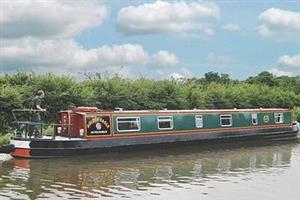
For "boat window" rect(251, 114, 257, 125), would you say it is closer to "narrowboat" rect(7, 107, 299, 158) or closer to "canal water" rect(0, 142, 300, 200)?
"narrowboat" rect(7, 107, 299, 158)

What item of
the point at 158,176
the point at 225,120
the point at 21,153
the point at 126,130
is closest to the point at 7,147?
the point at 21,153

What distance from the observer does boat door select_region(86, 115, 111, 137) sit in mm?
17531

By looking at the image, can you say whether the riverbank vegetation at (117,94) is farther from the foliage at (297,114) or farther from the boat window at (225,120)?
the boat window at (225,120)

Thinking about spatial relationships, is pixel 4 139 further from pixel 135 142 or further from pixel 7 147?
pixel 135 142

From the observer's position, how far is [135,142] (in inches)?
730

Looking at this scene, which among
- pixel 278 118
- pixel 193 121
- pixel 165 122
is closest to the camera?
pixel 165 122

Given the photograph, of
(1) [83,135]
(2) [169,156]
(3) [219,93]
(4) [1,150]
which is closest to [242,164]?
(2) [169,156]

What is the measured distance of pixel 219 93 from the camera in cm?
3102

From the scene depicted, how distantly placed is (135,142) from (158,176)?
193 inches

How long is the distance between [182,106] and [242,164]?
1098 cm

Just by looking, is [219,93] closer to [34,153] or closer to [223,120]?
[223,120]

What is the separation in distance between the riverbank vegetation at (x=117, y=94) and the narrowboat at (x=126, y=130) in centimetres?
167

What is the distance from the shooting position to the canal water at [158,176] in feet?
37.4

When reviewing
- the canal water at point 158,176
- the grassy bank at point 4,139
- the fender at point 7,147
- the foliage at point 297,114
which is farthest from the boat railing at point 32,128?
the foliage at point 297,114
